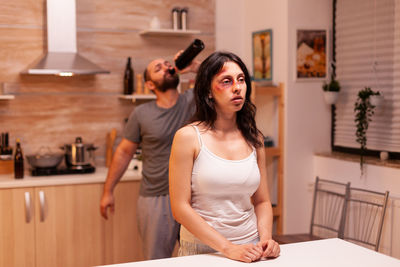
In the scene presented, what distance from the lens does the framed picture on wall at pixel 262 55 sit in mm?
3858

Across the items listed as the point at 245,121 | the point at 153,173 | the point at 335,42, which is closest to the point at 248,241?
the point at 245,121

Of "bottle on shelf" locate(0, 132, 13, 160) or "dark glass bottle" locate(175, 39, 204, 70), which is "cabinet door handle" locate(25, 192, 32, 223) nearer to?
"bottle on shelf" locate(0, 132, 13, 160)

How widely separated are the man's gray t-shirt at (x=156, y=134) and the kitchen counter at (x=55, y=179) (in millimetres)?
649

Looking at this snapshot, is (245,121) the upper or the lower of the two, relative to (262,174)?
upper

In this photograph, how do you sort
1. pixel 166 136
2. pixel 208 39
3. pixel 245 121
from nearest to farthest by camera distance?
pixel 245 121 → pixel 166 136 → pixel 208 39

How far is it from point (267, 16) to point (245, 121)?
2.22 metres

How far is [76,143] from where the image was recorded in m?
3.66

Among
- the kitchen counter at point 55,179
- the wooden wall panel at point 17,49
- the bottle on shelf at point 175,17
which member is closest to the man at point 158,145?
the kitchen counter at point 55,179

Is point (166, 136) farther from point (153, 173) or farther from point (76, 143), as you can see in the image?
point (76, 143)

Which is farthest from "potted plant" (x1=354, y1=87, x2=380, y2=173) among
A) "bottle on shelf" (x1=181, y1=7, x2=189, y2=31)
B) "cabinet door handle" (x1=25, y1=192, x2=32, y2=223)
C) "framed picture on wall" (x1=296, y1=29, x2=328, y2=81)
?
"cabinet door handle" (x1=25, y1=192, x2=32, y2=223)

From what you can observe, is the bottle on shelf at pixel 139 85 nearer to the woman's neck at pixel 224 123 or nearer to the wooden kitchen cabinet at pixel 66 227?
the wooden kitchen cabinet at pixel 66 227

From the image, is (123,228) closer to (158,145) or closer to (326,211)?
(158,145)

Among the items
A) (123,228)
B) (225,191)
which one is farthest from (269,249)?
(123,228)

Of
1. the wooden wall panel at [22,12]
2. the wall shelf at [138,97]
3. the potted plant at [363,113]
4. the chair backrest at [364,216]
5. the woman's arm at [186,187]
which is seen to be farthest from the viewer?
the wall shelf at [138,97]
